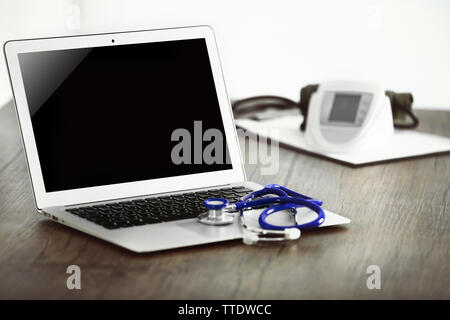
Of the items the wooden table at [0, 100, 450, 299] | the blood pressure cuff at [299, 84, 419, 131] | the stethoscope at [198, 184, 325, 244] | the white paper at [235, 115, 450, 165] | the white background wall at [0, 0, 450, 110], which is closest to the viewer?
the wooden table at [0, 100, 450, 299]

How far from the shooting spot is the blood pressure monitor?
5.42 ft

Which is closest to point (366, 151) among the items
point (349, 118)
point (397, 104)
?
point (349, 118)

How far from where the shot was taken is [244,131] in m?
1.87

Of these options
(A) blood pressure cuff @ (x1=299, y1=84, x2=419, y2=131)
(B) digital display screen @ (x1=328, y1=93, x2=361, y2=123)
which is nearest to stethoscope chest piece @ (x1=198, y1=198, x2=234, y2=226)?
(B) digital display screen @ (x1=328, y1=93, x2=361, y2=123)

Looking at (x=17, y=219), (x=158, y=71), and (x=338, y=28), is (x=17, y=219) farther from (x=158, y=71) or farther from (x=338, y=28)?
(x=338, y=28)

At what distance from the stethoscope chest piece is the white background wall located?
6.59ft

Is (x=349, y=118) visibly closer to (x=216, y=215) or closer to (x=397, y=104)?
(x=397, y=104)

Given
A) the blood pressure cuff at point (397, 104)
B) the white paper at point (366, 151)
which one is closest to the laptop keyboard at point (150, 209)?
the white paper at point (366, 151)

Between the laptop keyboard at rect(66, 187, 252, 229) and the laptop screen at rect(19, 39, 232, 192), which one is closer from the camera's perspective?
the laptop keyboard at rect(66, 187, 252, 229)

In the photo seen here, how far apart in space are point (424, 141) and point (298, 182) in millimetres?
540

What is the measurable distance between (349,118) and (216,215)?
753mm

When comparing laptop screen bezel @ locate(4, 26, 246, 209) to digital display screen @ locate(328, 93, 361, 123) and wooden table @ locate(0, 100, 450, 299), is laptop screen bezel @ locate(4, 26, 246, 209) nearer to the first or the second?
wooden table @ locate(0, 100, 450, 299)

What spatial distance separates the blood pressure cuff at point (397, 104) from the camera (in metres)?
1.89

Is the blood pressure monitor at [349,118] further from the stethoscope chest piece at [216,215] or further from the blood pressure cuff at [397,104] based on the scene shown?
the stethoscope chest piece at [216,215]
